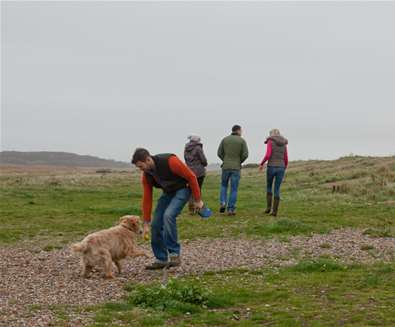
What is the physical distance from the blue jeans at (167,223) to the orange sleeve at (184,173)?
39 cm

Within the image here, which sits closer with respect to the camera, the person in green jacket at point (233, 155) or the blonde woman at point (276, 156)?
the blonde woman at point (276, 156)

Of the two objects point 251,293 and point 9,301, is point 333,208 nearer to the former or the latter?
point 251,293

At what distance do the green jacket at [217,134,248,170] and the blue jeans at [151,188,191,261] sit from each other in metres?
8.35

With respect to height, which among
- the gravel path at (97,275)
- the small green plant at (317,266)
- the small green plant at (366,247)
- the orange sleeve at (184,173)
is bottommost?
the gravel path at (97,275)

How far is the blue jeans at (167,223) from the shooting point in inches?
440

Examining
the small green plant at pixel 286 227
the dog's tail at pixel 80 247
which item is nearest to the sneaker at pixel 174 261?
the dog's tail at pixel 80 247

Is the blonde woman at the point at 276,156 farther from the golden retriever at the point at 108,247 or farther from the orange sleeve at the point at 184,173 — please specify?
the orange sleeve at the point at 184,173

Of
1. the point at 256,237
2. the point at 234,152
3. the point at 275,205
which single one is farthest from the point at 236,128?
the point at 256,237

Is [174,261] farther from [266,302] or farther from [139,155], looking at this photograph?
[266,302]

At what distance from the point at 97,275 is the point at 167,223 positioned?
1.56m

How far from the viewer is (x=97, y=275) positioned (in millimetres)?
11203

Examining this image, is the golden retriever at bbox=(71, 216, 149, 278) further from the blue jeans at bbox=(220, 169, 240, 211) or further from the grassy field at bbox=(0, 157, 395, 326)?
the blue jeans at bbox=(220, 169, 240, 211)

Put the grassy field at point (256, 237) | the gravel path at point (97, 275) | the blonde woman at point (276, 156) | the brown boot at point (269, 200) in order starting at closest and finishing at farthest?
the grassy field at point (256, 237), the gravel path at point (97, 275), the blonde woman at point (276, 156), the brown boot at point (269, 200)

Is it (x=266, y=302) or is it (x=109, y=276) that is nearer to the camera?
(x=266, y=302)
